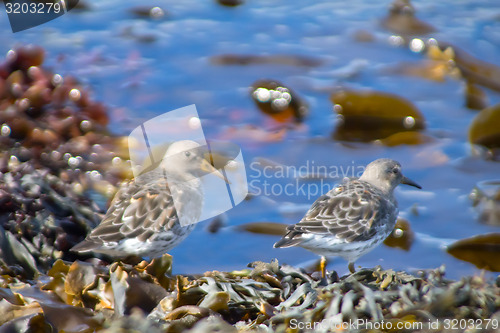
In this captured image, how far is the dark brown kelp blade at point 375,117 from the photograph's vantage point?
4836 millimetres

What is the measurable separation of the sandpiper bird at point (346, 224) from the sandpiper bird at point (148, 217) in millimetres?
581

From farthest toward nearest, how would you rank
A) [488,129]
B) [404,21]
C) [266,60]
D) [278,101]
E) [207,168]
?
[404,21]
[266,60]
[278,101]
[488,129]
[207,168]

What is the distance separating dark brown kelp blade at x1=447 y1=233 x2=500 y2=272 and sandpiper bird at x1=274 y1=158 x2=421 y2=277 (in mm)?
418

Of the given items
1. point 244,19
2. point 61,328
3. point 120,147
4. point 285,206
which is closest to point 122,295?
point 61,328

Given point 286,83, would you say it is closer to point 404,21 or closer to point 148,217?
point 404,21

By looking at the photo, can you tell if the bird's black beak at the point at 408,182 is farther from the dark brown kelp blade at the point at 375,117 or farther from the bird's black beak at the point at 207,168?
the bird's black beak at the point at 207,168

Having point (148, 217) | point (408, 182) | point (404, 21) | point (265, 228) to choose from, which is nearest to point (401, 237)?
point (408, 182)

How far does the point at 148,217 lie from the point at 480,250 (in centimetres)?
194

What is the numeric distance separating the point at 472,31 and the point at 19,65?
388 centimetres

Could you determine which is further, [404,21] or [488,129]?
[404,21]

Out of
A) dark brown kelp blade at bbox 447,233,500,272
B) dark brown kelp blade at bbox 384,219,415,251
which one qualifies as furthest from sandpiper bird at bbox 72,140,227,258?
dark brown kelp blade at bbox 447,233,500,272

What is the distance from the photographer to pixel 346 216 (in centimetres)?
360

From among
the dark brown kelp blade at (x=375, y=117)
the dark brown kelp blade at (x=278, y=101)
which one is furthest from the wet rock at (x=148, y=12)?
the dark brown kelp blade at (x=375, y=117)

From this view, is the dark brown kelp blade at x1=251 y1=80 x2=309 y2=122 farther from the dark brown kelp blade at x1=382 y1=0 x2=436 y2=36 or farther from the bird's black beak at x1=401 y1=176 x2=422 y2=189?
the dark brown kelp blade at x1=382 y1=0 x2=436 y2=36
